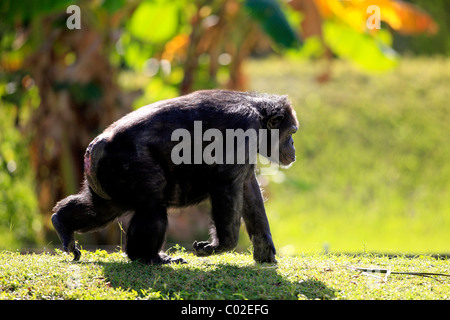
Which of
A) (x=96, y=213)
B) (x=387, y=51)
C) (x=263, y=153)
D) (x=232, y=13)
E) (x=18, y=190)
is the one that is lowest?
(x=18, y=190)

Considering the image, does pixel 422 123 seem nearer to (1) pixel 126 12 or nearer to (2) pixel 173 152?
(1) pixel 126 12

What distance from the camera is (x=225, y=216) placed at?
641 cm

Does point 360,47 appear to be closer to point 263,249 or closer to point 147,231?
point 263,249

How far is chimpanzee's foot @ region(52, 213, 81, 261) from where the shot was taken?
6.63m

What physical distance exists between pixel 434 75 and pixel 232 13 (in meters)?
10.7

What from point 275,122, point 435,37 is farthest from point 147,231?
point 435,37

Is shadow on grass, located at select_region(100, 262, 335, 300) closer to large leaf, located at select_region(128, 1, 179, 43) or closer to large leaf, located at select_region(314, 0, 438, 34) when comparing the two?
large leaf, located at select_region(128, 1, 179, 43)

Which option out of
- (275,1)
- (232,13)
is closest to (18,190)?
(232,13)

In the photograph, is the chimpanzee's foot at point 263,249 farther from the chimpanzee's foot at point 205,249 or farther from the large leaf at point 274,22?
the large leaf at point 274,22

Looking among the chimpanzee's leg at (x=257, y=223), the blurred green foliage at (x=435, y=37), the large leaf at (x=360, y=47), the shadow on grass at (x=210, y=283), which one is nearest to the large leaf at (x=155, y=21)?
the large leaf at (x=360, y=47)

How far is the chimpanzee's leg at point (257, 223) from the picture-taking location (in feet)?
22.9

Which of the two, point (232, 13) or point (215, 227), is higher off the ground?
point (232, 13)

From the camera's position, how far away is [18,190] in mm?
15367

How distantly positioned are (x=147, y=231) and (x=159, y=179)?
1.68ft
